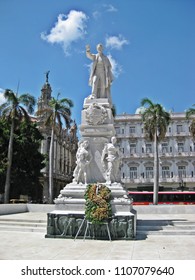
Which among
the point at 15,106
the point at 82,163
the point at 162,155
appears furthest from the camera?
the point at 162,155

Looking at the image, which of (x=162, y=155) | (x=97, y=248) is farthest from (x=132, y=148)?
(x=97, y=248)

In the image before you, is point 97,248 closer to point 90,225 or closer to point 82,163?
point 90,225

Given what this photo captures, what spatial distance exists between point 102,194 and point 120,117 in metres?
47.0

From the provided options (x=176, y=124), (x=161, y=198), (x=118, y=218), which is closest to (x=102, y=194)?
(x=118, y=218)

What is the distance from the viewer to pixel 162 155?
52.0 meters

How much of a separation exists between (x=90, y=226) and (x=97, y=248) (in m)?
1.31

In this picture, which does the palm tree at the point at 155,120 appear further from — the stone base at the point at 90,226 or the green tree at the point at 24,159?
the stone base at the point at 90,226

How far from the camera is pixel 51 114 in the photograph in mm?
30984

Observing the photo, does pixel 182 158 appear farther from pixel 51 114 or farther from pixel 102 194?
pixel 102 194

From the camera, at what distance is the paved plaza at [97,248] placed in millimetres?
6222

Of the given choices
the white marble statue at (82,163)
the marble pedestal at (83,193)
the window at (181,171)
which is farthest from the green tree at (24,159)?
the window at (181,171)

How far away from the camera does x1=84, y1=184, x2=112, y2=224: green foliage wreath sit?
26.7 ft

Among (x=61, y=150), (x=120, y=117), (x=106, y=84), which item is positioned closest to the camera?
(x=106, y=84)

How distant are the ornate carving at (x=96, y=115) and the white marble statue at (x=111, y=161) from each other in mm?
1083
